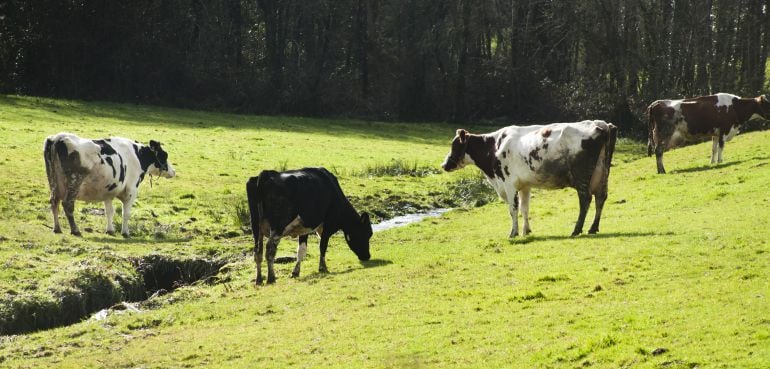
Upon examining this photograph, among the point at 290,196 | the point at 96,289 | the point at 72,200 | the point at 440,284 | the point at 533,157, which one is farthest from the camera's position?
the point at 72,200

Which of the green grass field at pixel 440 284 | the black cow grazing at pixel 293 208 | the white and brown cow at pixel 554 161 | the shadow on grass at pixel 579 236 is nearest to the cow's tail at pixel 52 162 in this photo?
the green grass field at pixel 440 284

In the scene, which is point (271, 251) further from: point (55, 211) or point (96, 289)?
point (55, 211)

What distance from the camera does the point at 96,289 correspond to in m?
19.2

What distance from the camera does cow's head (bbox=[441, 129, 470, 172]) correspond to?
2338 centimetres

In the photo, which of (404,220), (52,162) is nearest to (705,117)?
(404,220)

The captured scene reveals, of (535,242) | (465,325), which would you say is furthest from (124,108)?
(465,325)

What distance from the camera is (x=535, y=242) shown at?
20.6 meters

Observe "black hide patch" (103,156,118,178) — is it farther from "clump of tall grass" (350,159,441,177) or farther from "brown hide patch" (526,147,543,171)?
"clump of tall grass" (350,159,441,177)

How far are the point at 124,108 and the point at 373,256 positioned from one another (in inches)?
1396

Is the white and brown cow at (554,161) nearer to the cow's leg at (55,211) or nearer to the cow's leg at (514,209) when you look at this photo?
the cow's leg at (514,209)

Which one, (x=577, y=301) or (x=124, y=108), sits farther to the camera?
(x=124, y=108)

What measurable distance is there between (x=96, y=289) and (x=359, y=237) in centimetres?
530

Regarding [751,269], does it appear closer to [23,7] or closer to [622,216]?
[622,216]

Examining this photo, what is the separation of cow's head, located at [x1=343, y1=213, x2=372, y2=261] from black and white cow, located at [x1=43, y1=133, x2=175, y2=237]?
6.81 meters
